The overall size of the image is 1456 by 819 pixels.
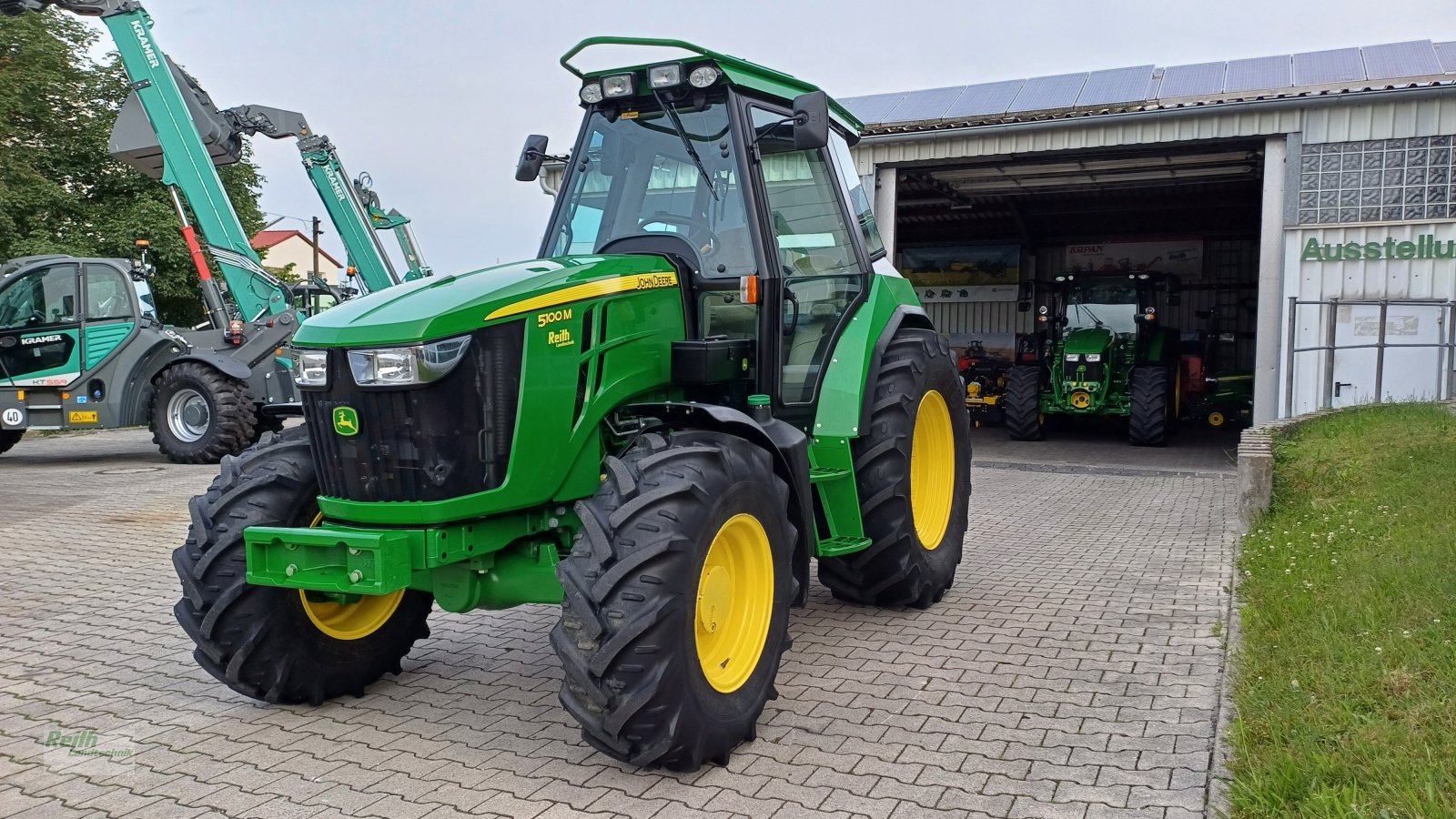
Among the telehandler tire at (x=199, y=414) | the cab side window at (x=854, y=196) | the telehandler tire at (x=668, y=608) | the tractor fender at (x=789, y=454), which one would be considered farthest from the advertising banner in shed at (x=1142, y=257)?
the telehandler tire at (x=668, y=608)

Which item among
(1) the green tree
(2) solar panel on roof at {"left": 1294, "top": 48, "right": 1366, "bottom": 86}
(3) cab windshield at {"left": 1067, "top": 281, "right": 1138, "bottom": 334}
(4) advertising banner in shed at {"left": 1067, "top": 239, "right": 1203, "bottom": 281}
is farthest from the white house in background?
(2) solar panel on roof at {"left": 1294, "top": 48, "right": 1366, "bottom": 86}

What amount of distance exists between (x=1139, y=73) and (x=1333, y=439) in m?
7.50

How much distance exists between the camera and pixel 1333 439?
915cm

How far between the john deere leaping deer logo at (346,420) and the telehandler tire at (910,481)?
2336mm

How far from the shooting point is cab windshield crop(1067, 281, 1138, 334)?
1647 cm

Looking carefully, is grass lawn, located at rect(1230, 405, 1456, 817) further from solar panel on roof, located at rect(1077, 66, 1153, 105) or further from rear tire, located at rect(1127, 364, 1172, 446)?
solar panel on roof, located at rect(1077, 66, 1153, 105)

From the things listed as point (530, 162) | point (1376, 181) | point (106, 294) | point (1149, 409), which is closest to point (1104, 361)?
point (1149, 409)

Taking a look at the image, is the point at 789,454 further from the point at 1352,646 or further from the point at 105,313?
the point at 105,313

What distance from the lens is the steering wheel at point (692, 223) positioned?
15.4 ft

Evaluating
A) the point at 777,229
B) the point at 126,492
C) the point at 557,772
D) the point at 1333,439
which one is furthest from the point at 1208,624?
the point at 126,492

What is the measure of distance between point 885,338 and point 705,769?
2.51m

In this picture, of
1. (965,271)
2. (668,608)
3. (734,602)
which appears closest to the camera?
(668,608)

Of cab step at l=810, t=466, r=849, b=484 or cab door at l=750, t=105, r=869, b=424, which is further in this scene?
cab step at l=810, t=466, r=849, b=484

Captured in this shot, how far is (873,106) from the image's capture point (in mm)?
16344
